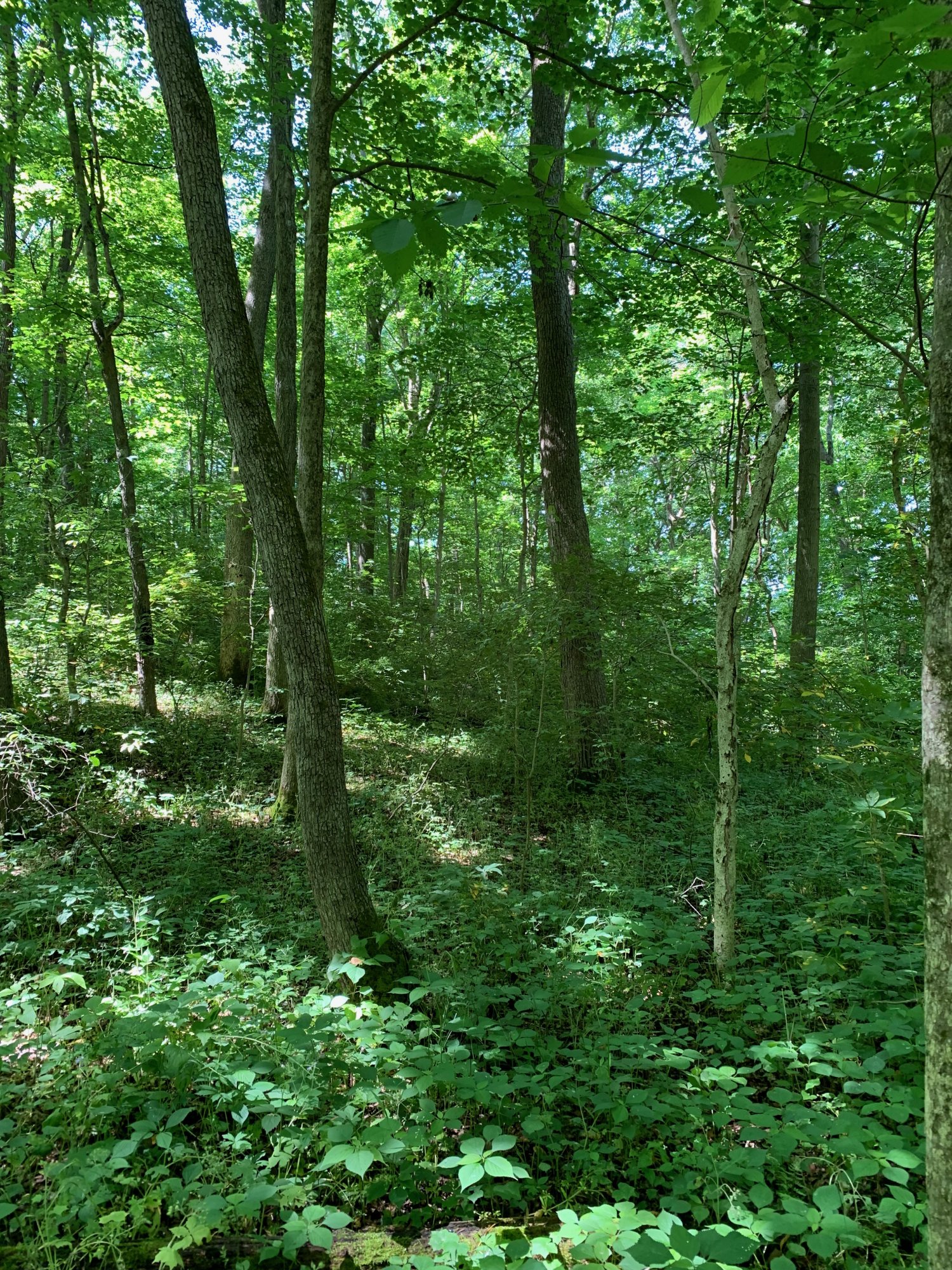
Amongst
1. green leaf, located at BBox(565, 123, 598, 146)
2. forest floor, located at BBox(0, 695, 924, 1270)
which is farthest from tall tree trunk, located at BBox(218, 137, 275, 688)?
green leaf, located at BBox(565, 123, 598, 146)

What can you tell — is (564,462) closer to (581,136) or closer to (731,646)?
(731,646)

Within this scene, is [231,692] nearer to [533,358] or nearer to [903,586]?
[533,358]

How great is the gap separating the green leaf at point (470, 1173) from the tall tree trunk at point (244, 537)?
7701mm

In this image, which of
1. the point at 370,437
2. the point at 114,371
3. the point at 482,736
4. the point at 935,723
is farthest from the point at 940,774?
the point at 370,437

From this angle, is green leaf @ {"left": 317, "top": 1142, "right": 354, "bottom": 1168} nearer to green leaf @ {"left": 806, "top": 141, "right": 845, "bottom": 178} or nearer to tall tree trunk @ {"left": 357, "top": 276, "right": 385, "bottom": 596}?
green leaf @ {"left": 806, "top": 141, "right": 845, "bottom": 178}

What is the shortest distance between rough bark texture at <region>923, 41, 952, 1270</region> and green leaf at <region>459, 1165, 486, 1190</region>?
1035 mm

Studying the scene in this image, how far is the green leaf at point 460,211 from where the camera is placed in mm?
907

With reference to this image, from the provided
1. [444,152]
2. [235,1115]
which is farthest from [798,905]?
[444,152]

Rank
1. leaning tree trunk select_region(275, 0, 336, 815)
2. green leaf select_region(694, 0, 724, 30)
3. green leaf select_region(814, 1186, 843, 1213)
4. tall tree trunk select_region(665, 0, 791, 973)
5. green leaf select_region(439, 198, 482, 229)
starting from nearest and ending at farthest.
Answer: green leaf select_region(439, 198, 482, 229)
green leaf select_region(694, 0, 724, 30)
green leaf select_region(814, 1186, 843, 1213)
tall tree trunk select_region(665, 0, 791, 973)
leaning tree trunk select_region(275, 0, 336, 815)

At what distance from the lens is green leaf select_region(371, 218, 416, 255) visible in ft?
3.06

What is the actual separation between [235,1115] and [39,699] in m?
6.14

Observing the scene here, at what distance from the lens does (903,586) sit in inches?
236

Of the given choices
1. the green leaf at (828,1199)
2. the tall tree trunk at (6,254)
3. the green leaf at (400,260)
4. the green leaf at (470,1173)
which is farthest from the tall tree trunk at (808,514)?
the tall tree trunk at (6,254)

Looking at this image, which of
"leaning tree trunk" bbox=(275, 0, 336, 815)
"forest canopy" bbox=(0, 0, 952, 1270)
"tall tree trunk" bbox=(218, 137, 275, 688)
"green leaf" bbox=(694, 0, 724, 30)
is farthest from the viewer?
"tall tree trunk" bbox=(218, 137, 275, 688)
